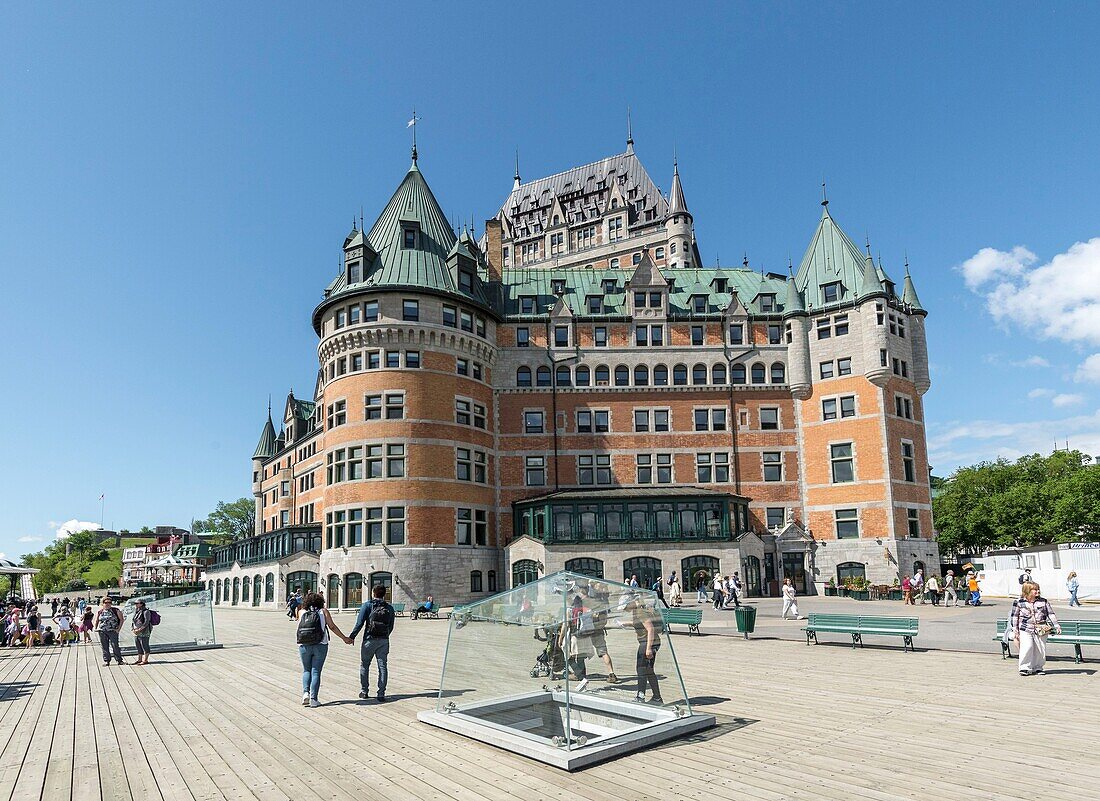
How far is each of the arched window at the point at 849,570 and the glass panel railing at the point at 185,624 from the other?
3770 cm

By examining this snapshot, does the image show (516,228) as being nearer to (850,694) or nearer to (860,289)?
(860,289)

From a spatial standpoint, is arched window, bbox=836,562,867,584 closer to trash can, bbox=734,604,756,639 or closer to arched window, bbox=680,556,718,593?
arched window, bbox=680,556,718,593

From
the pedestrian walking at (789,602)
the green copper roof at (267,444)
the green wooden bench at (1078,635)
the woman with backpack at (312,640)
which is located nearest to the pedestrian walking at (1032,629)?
the green wooden bench at (1078,635)

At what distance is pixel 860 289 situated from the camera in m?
52.0

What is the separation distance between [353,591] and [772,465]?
93.5ft

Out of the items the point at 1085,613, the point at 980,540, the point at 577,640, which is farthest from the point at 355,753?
the point at 980,540

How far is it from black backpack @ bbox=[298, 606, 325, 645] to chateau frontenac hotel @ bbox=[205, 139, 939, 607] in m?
32.6

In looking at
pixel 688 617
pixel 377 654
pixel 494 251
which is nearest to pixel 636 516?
pixel 688 617

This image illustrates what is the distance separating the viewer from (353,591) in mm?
45875

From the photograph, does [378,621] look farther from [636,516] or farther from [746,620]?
[636,516]

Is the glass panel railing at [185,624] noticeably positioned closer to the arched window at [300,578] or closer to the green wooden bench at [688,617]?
the green wooden bench at [688,617]

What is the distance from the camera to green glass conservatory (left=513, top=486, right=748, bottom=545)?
47.6 meters

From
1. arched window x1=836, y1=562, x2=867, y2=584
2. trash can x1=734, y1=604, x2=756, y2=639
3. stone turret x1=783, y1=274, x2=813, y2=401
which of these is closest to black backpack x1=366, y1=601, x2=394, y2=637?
trash can x1=734, y1=604, x2=756, y2=639

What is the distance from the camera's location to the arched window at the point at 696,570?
4684 centimetres
